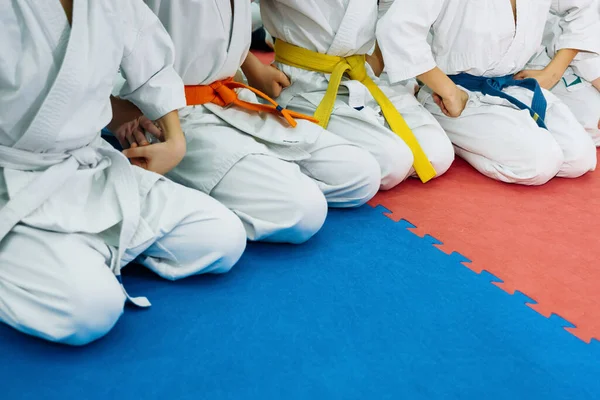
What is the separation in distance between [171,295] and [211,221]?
21 centimetres

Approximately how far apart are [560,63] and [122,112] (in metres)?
1.98

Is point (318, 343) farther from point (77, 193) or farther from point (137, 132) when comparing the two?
point (137, 132)

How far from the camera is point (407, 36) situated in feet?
7.50

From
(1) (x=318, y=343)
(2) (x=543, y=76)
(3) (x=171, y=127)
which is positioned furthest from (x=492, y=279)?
(2) (x=543, y=76)

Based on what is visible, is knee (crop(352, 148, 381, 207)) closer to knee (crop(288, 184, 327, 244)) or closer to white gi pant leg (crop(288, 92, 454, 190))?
white gi pant leg (crop(288, 92, 454, 190))

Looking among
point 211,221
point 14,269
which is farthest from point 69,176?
point 211,221

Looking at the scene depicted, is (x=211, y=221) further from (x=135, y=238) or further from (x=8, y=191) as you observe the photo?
(x=8, y=191)

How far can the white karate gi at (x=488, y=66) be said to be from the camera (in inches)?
90.5

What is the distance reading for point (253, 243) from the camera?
5.99ft

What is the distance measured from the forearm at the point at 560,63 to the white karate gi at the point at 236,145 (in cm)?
141

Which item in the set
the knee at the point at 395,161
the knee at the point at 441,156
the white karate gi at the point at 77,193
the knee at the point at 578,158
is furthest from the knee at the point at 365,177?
the knee at the point at 578,158

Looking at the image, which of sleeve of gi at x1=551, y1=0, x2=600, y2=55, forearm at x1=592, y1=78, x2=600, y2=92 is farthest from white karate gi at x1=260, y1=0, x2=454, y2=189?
forearm at x1=592, y1=78, x2=600, y2=92

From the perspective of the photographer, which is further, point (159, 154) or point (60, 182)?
point (159, 154)

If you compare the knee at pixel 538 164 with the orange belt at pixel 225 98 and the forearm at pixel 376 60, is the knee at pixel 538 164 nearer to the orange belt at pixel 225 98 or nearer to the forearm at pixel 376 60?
the forearm at pixel 376 60
